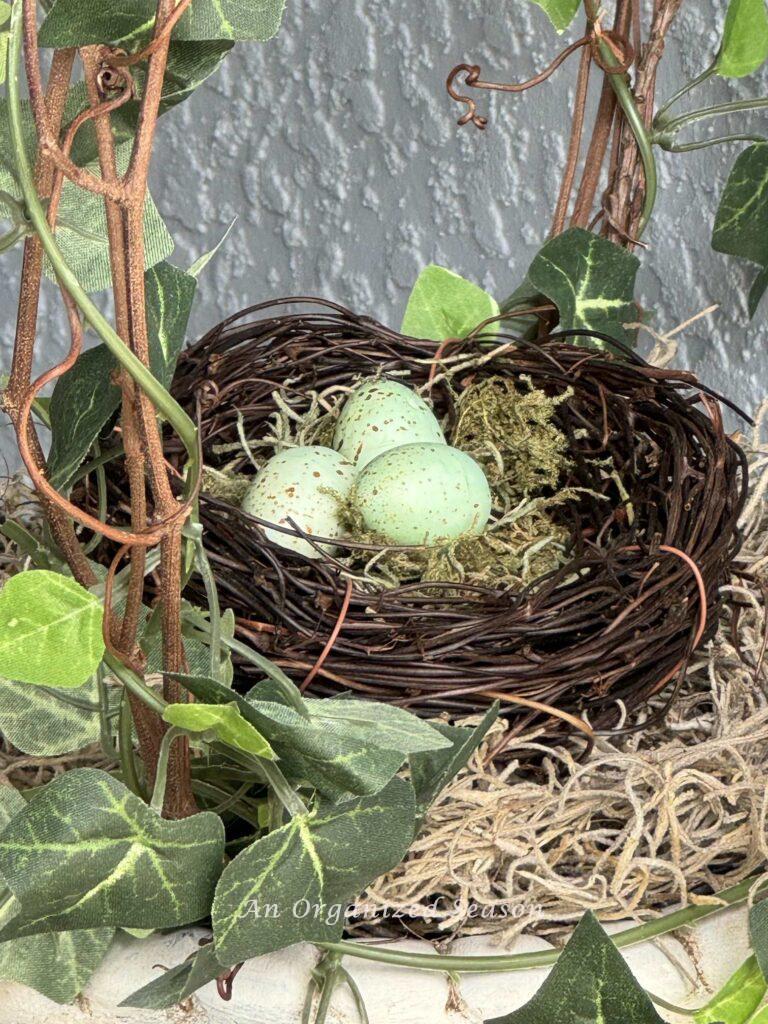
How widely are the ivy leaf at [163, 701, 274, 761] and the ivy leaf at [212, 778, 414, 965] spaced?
0.04m

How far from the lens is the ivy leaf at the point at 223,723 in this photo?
388 millimetres

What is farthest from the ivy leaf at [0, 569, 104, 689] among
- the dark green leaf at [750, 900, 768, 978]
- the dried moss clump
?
the dried moss clump

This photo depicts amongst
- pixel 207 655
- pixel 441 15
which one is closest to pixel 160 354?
pixel 207 655

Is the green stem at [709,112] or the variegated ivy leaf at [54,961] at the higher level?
the green stem at [709,112]

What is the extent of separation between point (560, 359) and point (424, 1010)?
0.44 meters

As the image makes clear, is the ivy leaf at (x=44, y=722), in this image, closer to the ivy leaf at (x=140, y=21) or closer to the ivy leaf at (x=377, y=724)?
the ivy leaf at (x=377, y=724)

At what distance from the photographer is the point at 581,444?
31.0 inches

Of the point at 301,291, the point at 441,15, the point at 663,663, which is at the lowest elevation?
the point at 663,663

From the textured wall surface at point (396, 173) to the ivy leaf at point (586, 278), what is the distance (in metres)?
0.22

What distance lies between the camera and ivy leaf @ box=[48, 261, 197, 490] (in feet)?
1.63

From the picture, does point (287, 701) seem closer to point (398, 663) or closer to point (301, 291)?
point (398, 663)

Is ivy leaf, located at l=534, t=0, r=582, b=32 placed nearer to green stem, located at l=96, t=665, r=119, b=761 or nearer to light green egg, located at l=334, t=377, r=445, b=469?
light green egg, located at l=334, t=377, r=445, b=469

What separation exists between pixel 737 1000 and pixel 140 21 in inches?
17.7

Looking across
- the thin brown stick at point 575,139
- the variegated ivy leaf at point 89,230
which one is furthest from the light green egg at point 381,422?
the variegated ivy leaf at point 89,230
